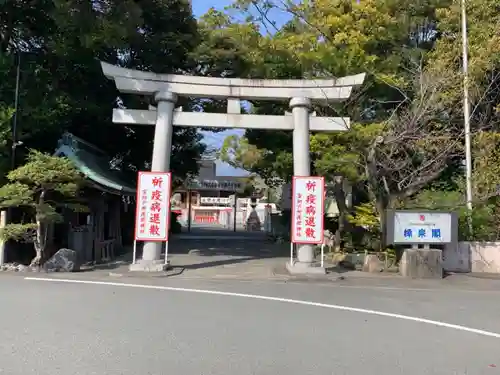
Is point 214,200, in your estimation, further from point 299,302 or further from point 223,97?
point 299,302

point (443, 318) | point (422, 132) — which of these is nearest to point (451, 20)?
point (422, 132)

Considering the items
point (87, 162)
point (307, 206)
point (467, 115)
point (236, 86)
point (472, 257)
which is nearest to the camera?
point (307, 206)

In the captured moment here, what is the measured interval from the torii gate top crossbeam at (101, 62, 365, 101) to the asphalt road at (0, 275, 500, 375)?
19.9 ft

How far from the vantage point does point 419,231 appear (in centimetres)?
1405

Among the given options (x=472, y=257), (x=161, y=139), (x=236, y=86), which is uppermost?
(x=236, y=86)

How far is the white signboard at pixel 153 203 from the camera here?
1384 cm

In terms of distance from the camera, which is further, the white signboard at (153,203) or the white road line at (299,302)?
the white signboard at (153,203)

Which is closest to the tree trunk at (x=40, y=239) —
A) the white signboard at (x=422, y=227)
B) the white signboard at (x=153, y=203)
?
the white signboard at (x=153, y=203)

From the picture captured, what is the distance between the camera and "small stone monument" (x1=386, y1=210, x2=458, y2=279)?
1386 cm

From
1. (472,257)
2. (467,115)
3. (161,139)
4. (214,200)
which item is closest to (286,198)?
(467,115)

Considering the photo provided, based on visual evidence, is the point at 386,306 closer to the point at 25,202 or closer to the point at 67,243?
the point at 25,202

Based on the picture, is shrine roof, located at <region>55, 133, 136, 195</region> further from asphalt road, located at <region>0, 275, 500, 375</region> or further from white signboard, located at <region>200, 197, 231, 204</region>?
white signboard, located at <region>200, 197, 231, 204</region>

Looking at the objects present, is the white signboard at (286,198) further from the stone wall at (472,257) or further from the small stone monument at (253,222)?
the small stone monument at (253,222)

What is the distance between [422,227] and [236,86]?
20.9 feet
